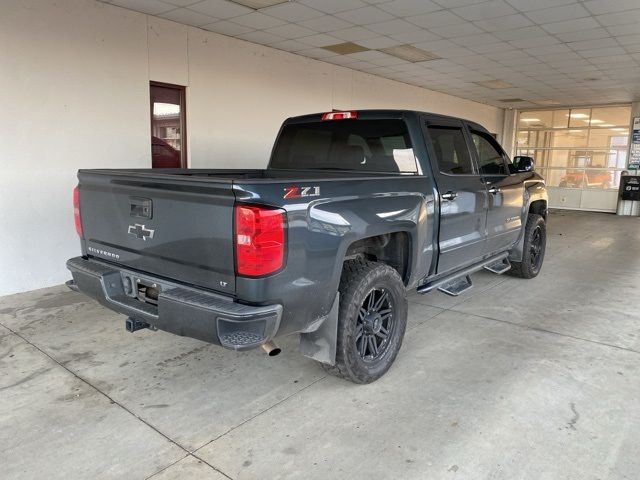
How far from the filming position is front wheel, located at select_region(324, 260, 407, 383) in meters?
2.84

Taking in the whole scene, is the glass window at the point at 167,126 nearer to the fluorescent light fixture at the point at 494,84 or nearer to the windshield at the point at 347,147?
the windshield at the point at 347,147

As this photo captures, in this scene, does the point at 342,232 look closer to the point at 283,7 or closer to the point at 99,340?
the point at 99,340

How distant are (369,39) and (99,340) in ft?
19.2

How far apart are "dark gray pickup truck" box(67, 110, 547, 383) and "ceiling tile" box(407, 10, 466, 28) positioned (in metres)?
2.71

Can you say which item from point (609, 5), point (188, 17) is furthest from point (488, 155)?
point (188, 17)

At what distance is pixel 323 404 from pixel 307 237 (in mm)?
1073

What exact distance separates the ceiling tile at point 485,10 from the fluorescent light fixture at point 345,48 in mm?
1997

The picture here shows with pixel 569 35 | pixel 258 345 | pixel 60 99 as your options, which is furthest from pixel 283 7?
pixel 258 345

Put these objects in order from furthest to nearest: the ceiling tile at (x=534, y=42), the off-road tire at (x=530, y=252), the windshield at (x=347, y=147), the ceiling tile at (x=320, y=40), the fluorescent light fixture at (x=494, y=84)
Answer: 1. the fluorescent light fixture at (x=494, y=84)
2. the ceiling tile at (x=534, y=42)
3. the ceiling tile at (x=320, y=40)
4. the off-road tire at (x=530, y=252)
5. the windshield at (x=347, y=147)

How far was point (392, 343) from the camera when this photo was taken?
3.27 metres

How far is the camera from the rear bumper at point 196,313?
223 centimetres

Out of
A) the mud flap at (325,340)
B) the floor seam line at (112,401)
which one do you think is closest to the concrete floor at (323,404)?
the floor seam line at (112,401)

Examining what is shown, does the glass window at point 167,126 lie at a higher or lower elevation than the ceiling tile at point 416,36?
lower

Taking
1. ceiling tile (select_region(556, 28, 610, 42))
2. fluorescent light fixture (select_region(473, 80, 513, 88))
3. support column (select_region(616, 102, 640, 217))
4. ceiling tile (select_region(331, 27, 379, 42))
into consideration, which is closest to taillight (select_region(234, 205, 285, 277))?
ceiling tile (select_region(331, 27, 379, 42))
